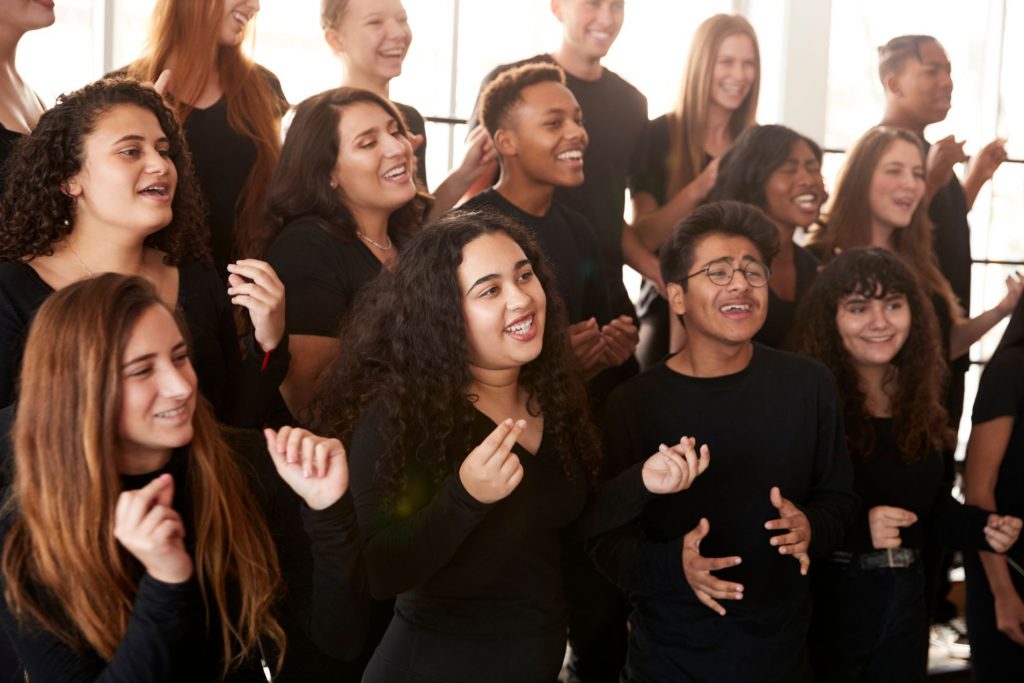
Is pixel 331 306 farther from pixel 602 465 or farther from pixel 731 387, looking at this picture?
pixel 731 387

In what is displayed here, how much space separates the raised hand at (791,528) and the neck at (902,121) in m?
2.27

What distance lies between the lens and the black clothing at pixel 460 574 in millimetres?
1903

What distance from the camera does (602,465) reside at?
7.58 ft

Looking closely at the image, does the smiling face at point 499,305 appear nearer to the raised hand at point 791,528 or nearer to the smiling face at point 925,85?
the raised hand at point 791,528

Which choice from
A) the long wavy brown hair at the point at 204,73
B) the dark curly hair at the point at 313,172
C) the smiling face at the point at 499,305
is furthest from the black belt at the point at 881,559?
the long wavy brown hair at the point at 204,73

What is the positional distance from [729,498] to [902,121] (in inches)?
89.4

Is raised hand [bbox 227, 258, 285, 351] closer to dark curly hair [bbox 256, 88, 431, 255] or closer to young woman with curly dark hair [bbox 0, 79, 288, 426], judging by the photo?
young woman with curly dark hair [bbox 0, 79, 288, 426]

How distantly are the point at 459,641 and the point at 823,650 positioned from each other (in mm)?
1065

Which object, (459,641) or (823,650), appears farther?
(823,650)

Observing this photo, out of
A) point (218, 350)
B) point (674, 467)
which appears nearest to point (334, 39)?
point (218, 350)

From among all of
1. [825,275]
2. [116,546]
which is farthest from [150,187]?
[825,275]

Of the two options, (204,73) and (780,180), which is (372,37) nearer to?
(204,73)

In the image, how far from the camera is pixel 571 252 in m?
3.18

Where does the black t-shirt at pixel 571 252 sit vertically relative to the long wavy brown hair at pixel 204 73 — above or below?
below
